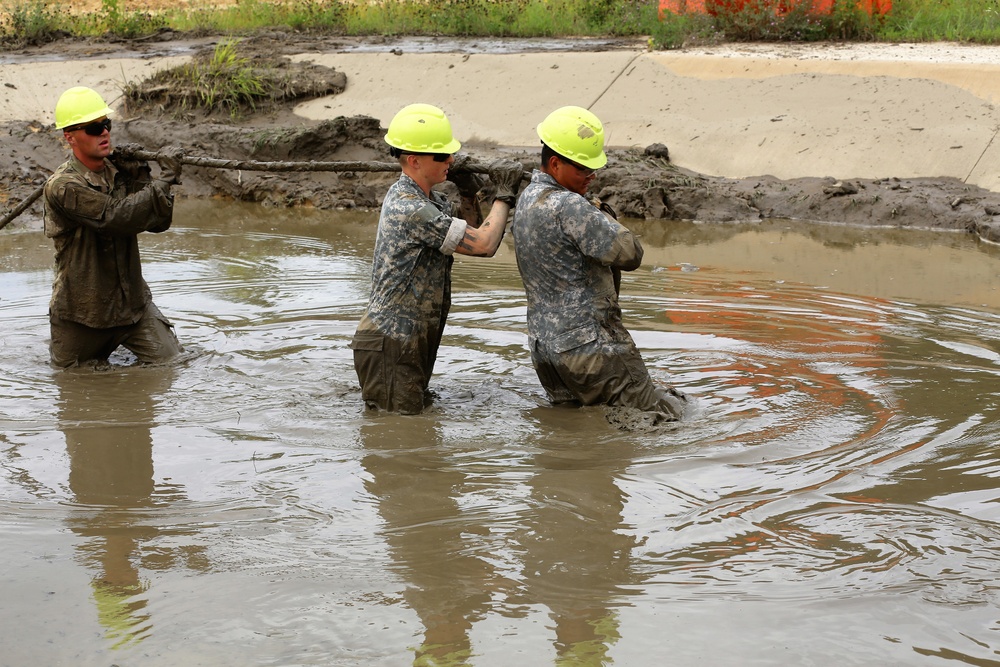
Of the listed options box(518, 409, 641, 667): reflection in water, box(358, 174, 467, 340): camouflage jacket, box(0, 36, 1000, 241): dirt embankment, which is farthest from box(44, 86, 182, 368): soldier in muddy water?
box(0, 36, 1000, 241): dirt embankment

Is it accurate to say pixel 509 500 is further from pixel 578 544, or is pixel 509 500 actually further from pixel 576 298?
pixel 576 298

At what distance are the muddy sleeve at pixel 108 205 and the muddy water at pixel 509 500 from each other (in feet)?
3.02

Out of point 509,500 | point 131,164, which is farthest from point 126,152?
point 509,500

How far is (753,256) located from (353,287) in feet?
11.6

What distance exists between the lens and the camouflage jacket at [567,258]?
5246 millimetres

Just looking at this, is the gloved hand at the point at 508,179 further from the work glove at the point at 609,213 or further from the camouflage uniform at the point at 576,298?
the work glove at the point at 609,213

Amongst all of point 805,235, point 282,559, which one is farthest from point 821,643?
point 805,235

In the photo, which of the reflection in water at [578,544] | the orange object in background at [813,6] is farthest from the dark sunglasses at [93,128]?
the orange object in background at [813,6]

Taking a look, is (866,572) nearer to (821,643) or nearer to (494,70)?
(821,643)

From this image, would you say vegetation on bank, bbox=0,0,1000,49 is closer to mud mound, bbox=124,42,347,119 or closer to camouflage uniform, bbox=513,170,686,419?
mud mound, bbox=124,42,347,119

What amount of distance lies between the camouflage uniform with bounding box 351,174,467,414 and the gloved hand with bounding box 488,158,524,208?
30 centimetres

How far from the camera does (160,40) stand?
1812 cm

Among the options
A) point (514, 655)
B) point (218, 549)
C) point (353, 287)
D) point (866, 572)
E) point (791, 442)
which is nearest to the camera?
point (514, 655)

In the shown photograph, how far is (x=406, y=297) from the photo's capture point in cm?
559
